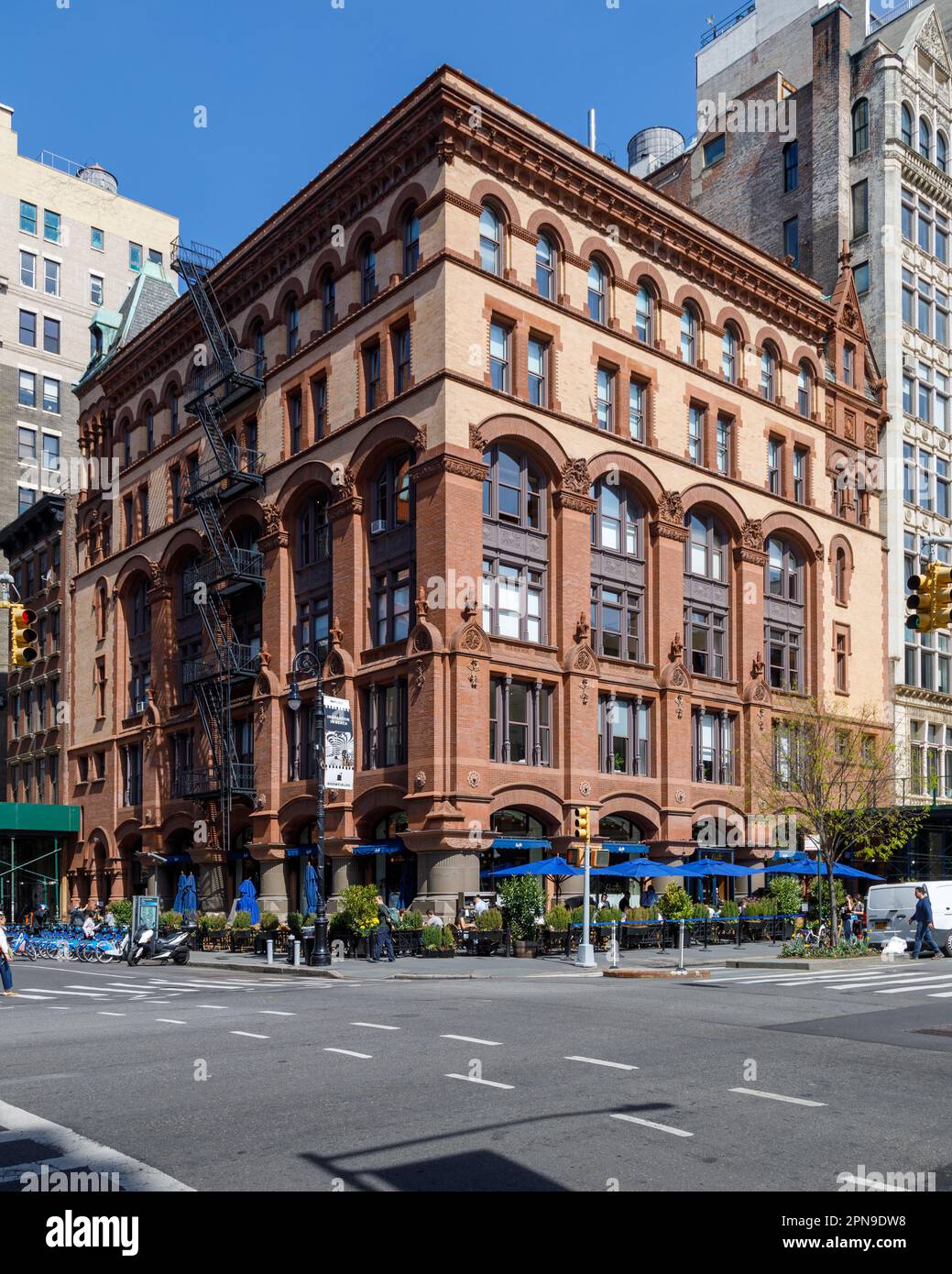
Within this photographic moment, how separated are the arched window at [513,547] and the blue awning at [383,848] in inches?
296

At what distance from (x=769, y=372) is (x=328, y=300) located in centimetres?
1968

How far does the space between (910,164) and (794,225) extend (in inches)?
246

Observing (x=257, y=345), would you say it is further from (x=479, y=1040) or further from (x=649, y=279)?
(x=479, y=1040)

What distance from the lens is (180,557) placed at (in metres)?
56.2

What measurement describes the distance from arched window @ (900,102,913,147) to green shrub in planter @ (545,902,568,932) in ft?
154

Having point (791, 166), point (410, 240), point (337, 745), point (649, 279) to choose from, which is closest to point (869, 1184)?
point (337, 745)

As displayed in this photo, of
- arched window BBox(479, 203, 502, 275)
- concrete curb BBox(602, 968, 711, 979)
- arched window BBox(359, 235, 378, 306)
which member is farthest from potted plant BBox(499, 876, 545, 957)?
arched window BBox(359, 235, 378, 306)

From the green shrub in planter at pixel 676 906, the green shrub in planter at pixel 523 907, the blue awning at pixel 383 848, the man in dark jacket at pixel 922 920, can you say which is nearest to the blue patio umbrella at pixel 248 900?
the blue awning at pixel 383 848

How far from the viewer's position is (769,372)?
5450 centimetres

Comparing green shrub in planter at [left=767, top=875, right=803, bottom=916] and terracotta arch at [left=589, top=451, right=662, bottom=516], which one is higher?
terracotta arch at [left=589, top=451, right=662, bottom=516]

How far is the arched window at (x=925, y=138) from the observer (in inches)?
2542

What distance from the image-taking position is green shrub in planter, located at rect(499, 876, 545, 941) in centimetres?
3441

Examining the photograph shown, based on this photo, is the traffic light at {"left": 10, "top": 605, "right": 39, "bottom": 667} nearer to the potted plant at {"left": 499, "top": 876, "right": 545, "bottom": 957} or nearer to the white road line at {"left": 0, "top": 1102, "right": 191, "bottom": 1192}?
the white road line at {"left": 0, "top": 1102, "right": 191, "bottom": 1192}

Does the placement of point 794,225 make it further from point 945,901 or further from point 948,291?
point 945,901
